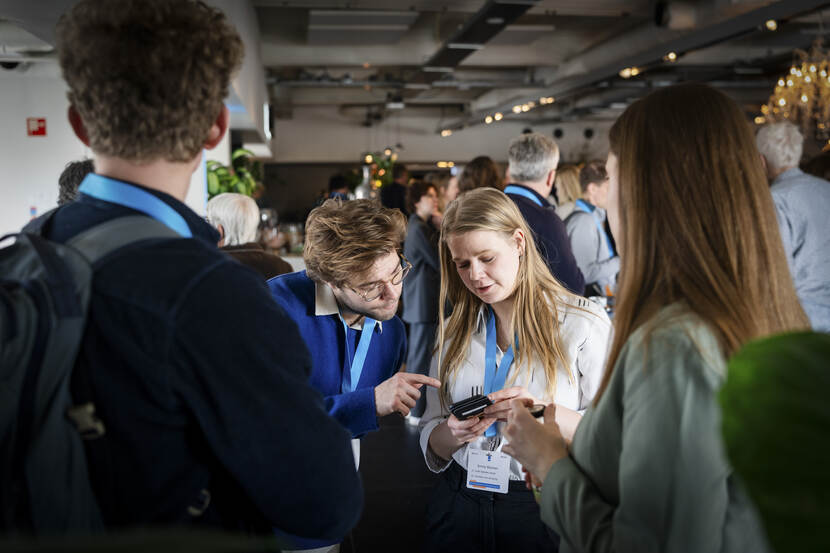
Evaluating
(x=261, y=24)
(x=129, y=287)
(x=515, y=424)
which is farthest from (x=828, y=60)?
(x=129, y=287)

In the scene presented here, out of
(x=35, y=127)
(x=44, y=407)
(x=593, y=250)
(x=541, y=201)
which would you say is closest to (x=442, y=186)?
(x=593, y=250)

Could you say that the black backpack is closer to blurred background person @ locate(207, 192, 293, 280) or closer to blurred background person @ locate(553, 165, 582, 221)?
blurred background person @ locate(207, 192, 293, 280)

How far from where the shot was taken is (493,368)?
1.93 metres

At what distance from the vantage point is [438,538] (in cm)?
186

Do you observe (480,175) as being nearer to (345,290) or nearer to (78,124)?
(345,290)

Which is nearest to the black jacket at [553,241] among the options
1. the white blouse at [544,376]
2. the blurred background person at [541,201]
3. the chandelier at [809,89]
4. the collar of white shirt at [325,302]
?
the blurred background person at [541,201]

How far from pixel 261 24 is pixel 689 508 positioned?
11.7 metres

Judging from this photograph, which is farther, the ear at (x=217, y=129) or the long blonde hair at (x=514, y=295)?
the long blonde hair at (x=514, y=295)

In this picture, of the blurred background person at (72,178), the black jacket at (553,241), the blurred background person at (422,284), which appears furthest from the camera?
the blurred background person at (422,284)

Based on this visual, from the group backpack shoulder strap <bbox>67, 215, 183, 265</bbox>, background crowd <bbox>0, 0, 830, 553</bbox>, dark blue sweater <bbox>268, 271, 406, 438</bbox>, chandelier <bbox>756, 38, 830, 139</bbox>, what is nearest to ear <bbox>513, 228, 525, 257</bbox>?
dark blue sweater <bbox>268, 271, 406, 438</bbox>

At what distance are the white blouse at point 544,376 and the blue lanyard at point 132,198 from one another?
122cm

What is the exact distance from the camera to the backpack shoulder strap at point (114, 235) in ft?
2.54

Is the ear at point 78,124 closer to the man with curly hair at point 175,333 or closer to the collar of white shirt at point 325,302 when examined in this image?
the man with curly hair at point 175,333

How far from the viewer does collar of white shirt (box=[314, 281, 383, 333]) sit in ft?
6.20
